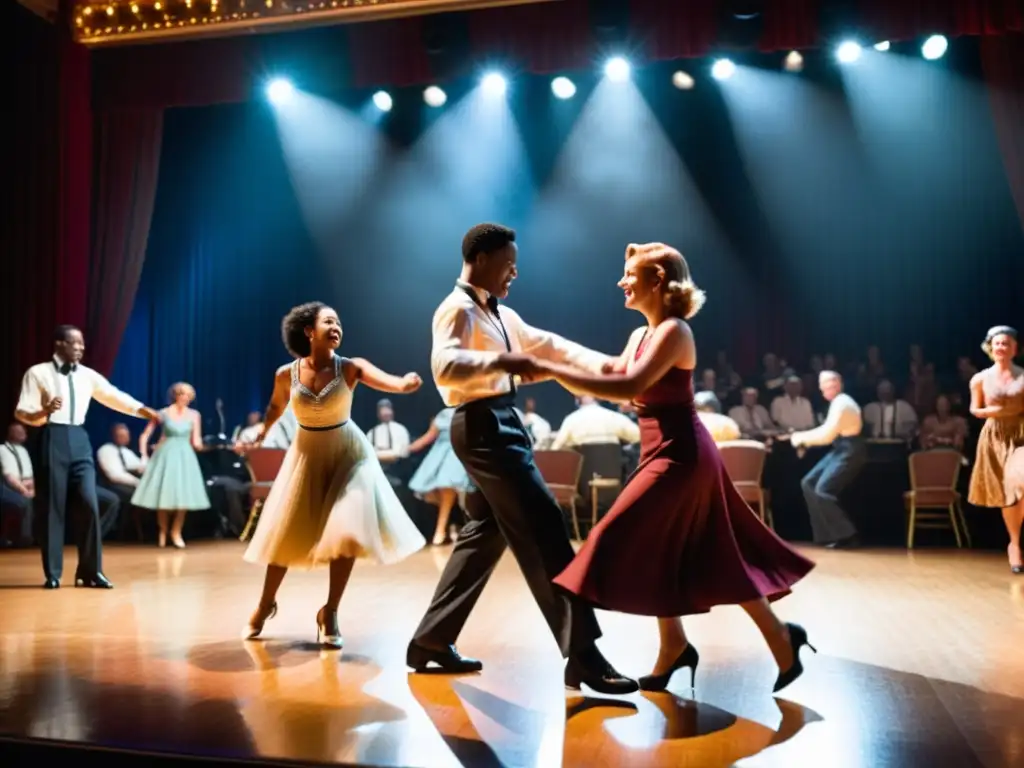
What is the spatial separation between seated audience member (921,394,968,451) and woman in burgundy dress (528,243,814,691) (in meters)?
5.70

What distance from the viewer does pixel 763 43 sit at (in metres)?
8.29

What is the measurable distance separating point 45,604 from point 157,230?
6969 millimetres

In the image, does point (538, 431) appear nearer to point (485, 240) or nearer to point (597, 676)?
point (485, 240)

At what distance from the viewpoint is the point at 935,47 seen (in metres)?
9.52

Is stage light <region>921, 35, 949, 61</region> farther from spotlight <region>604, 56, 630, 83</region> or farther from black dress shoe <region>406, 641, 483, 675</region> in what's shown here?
black dress shoe <region>406, 641, 483, 675</region>

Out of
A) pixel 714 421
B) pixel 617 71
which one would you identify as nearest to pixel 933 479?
pixel 714 421

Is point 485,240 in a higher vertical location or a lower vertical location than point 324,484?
higher

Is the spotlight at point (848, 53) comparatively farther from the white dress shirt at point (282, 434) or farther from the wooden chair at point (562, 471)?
the white dress shirt at point (282, 434)

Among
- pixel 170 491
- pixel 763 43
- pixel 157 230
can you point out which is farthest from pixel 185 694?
pixel 157 230

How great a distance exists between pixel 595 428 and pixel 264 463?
9.63ft

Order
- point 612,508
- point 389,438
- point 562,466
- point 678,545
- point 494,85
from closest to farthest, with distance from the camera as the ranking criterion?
1. point 678,545
2. point 612,508
3. point 562,466
4. point 389,438
5. point 494,85

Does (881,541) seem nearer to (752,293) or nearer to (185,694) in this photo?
(752,293)

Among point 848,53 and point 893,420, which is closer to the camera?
point 893,420

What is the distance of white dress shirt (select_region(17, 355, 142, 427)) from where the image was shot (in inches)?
233
